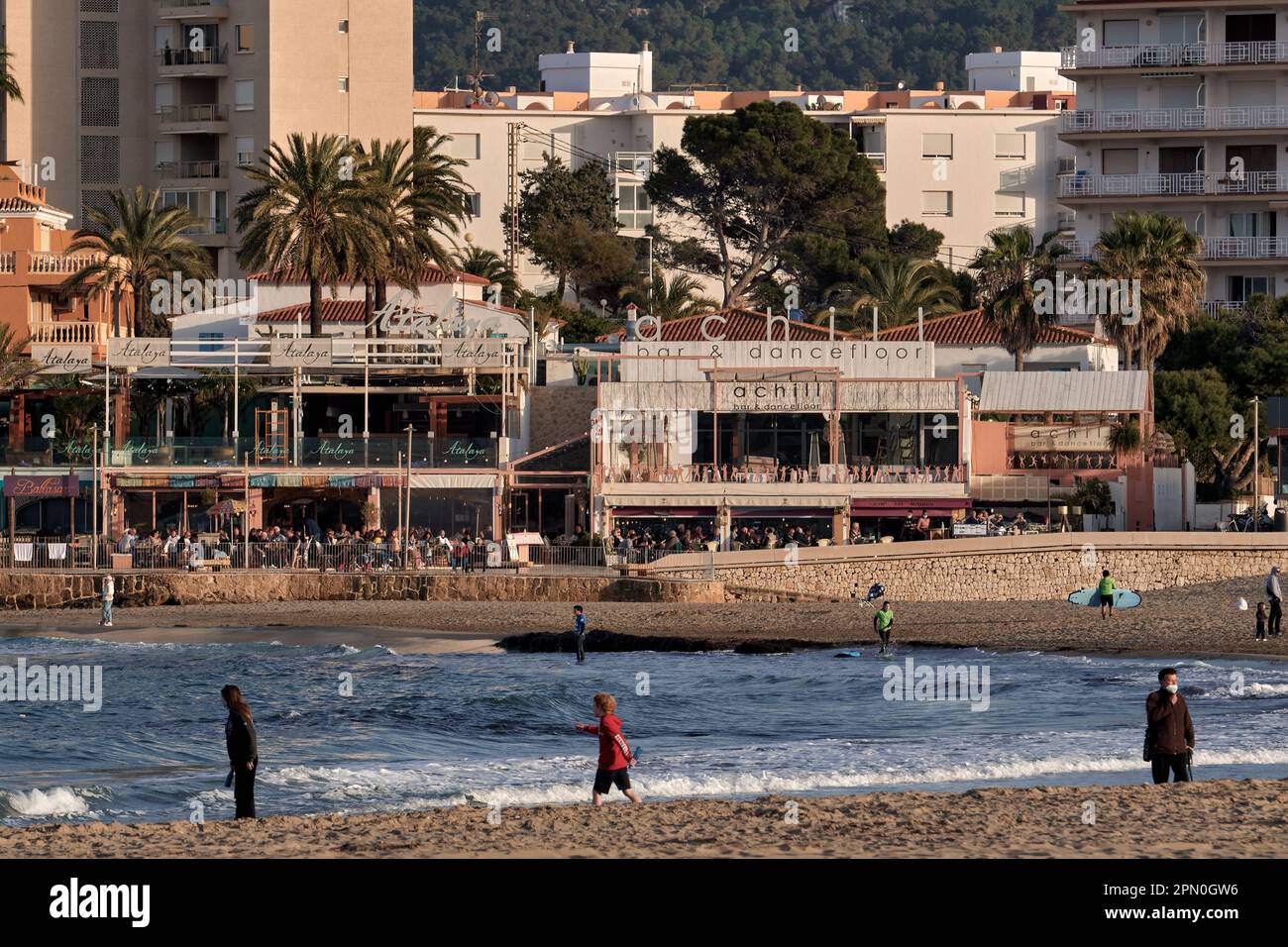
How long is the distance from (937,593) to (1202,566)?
276 inches

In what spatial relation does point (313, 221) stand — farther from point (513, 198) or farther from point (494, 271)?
point (513, 198)

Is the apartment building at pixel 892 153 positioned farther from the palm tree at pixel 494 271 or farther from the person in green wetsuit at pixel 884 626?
the person in green wetsuit at pixel 884 626

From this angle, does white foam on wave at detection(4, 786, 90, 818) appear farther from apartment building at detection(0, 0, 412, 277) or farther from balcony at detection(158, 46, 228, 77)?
balcony at detection(158, 46, 228, 77)

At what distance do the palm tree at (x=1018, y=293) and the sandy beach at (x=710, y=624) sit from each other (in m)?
15.9

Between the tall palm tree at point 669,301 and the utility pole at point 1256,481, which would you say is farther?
the tall palm tree at point 669,301

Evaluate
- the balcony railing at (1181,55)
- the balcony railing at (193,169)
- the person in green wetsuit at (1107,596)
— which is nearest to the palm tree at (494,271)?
the balcony railing at (193,169)

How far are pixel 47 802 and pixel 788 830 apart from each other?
10.2 meters

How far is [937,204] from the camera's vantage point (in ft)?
388

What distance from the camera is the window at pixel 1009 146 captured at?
118188 millimetres

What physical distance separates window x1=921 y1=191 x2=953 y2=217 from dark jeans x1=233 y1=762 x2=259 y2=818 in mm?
100418

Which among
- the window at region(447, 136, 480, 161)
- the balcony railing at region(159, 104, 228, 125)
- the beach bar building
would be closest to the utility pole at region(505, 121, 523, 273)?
the window at region(447, 136, 480, 161)

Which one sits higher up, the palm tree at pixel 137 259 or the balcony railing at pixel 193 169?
the balcony railing at pixel 193 169
